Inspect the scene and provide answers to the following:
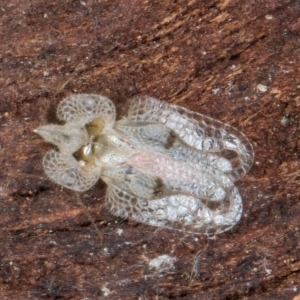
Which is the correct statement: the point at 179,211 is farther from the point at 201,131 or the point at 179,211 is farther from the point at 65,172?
the point at 65,172

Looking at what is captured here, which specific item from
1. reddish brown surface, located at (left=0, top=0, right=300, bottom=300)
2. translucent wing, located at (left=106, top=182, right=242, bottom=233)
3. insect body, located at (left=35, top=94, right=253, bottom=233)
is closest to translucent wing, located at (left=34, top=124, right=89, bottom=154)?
insect body, located at (left=35, top=94, right=253, bottom=233)

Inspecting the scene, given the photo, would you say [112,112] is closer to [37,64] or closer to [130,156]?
[130,156]

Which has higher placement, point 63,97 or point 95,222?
point 63,97

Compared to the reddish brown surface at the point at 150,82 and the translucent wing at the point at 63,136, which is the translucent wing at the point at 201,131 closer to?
the reddish brown surface at the point at 150,82

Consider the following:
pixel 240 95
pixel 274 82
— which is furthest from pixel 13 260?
pixel 274 82

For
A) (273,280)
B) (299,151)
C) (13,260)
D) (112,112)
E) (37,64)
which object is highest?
(37,64)

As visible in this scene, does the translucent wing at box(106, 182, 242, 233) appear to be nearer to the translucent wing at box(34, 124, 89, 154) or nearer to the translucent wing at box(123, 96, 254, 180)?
the translucent wing at box(123, 96, 254, 180)

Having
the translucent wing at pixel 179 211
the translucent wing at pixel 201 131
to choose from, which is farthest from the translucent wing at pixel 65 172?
the translucent wing at pixel 201 131
